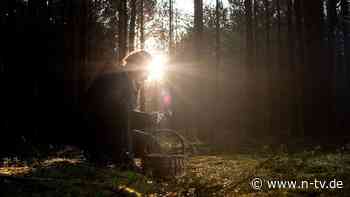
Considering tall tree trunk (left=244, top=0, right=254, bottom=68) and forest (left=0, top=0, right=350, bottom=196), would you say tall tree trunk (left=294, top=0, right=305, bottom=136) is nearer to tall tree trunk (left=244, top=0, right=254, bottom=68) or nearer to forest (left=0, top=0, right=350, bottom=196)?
forest (left=0, top=0, right=350, bottom=196)

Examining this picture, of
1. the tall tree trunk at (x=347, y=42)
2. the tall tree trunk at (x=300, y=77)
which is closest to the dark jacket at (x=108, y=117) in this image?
the tall tree trunk at (x=300, y=77)

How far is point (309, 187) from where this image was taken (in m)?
5.59

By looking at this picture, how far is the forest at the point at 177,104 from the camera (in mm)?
6047

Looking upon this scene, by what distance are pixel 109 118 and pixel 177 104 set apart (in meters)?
28.7

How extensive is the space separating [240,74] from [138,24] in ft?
35.7

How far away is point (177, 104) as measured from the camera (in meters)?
35.8

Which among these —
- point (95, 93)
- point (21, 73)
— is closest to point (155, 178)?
point (95, 93)

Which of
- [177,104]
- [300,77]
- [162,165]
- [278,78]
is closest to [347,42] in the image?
[278,78]

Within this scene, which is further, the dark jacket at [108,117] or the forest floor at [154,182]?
the dark jacket at [108,117]

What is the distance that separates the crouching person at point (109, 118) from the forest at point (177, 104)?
0.58 feet

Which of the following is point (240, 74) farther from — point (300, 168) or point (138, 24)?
point (300, 168)

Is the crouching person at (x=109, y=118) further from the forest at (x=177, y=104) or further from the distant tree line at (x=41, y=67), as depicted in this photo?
the distant tree line at (x=41, y=67)

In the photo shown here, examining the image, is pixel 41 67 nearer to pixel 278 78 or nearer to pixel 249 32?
pixel 249 32

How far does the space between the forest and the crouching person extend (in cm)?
18
